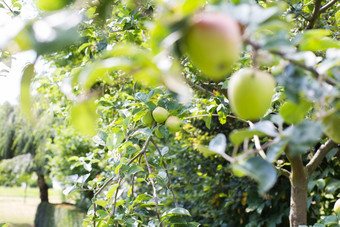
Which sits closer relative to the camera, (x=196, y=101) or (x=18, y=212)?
(x=196, y=101)

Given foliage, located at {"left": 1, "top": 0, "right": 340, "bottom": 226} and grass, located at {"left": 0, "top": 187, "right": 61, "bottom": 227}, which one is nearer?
foliage, located at {"left": 1, "top": 0, "right": 340, "bottom": 226}

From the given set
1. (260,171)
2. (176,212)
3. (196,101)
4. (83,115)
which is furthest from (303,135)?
(196,101)

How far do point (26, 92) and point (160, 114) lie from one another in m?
0.54

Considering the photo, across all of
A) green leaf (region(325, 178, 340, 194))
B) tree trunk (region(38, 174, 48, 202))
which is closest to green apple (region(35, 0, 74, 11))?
green leaf (region(325, 178, 340, 194))

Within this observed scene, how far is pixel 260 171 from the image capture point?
213 millimetres

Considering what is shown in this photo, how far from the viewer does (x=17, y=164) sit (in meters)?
6.88

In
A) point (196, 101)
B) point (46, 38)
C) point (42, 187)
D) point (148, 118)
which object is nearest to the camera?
point (46, 38)

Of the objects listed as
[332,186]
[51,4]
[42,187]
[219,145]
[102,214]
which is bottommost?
[42,187]

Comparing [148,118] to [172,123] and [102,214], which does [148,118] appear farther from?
[102,214]

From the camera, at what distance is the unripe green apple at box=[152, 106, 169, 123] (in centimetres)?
78

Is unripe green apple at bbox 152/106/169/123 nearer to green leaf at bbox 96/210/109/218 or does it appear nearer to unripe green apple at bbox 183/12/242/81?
green leaf at bbox 96/210/109/218

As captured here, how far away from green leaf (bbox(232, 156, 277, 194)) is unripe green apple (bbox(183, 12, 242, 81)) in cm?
6

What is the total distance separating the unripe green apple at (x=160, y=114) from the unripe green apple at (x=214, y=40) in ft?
1.85

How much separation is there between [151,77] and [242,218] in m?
2.16
